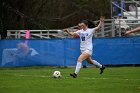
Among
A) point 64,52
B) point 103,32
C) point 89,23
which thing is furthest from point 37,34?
point 89,23

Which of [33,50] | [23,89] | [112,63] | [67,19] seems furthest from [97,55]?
[67,19]

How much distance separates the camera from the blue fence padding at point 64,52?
97.9 ft

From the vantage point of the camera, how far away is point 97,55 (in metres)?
30.5

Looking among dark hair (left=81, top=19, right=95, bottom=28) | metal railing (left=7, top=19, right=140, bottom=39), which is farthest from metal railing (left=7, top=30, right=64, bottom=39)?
dark hair (left=81, top=19, right=95, bottom=28)

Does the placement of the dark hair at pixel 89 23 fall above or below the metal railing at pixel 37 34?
above

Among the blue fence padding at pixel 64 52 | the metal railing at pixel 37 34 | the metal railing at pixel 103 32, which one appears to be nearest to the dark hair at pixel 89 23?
the blue fence padding at pixel 64 52

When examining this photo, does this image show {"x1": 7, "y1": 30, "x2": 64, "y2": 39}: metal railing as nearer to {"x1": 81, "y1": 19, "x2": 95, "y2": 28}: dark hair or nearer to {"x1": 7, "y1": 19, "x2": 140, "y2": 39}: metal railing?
{"x1": 7, "y1": 19, "x2": 140, "y2": 39}: metal railing

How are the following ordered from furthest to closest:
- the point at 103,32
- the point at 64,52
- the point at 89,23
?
the point at 103,32 < the point at 64,52 < the point at 89,23

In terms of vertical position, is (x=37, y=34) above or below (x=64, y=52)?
above

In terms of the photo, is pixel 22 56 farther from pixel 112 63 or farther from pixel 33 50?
pixel 112 63

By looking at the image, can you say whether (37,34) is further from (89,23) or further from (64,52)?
(89,23)

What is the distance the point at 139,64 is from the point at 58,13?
33.9 metres

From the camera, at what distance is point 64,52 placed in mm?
30094

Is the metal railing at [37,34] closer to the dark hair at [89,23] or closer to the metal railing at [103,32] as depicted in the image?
the metal railing at [103,32]
